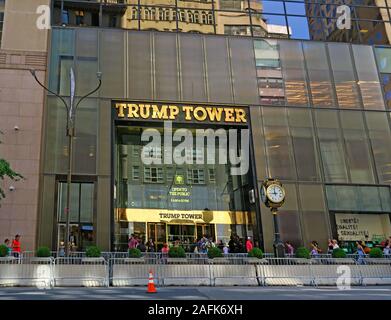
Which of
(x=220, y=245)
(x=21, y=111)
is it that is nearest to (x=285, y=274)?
(x=220, y=245)

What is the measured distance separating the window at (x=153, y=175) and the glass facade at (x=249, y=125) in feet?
0.24

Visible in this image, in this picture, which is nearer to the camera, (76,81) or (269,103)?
(76,81)

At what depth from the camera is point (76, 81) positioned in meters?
24.7

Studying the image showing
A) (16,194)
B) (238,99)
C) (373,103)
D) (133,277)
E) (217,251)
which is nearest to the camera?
(133,277)

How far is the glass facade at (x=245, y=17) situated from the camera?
90.0 feet

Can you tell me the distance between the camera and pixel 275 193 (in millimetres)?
19625

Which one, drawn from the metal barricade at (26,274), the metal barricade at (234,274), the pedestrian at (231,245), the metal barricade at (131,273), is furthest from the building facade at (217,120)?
the metal barricade at (26,274)

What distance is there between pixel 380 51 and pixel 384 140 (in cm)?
723

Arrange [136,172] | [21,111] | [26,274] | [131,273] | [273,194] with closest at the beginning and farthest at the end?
[26,274], [131,273], [273,194], [21,111], [136,172]

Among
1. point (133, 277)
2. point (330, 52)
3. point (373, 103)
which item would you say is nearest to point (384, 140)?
point (373, 103)

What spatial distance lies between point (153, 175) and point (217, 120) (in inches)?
234

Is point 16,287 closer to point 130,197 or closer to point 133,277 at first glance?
point 133,277

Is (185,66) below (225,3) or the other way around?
below

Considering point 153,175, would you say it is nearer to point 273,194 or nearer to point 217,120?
point 217,120
